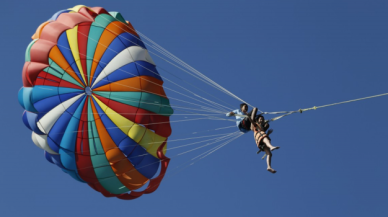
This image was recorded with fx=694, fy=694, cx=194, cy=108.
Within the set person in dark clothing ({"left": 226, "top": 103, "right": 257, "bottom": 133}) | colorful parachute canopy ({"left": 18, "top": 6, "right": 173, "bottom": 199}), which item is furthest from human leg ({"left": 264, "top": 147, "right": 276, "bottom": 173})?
colorful parachute canopy ({"left": 18, "top": 6, "right": 173, "bottom": 199})

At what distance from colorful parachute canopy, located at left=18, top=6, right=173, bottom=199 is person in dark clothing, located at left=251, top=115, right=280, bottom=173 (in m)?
2.52

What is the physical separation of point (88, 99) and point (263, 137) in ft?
13.0

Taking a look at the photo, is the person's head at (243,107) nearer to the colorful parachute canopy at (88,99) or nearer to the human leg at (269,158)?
the human leg at (269,158)

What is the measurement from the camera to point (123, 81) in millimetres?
14914

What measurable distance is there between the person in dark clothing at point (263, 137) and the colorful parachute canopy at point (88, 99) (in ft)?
8.25

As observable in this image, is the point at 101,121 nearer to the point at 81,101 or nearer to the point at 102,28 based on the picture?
the point at 81,101

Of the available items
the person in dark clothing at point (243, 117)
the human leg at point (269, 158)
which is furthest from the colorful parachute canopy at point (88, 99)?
the human leg at point (269, 158)

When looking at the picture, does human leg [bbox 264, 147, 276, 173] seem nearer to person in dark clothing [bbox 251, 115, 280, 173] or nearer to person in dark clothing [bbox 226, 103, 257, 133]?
person in dark clothing [bbox 251, 115, 280, 173]

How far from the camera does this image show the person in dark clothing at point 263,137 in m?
13.3

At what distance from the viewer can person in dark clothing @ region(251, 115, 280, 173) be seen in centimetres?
1328

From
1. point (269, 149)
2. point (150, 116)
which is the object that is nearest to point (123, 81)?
point (150, 116)

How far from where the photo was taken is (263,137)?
→ 43.9ft

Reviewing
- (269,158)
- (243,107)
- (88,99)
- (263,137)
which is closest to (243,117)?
(243,107)

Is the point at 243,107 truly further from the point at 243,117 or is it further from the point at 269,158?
the point at 269,158
